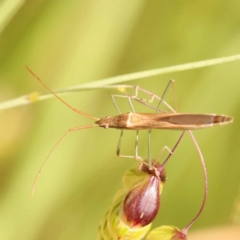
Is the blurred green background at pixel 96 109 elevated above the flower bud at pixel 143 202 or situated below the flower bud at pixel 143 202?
above

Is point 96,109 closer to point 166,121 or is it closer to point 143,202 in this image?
point 166,121

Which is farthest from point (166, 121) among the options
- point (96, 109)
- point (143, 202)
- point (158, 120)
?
point (96, 109)

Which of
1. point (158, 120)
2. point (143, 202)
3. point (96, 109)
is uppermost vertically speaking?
point (96, 109)

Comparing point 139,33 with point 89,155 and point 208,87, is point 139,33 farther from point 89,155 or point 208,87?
point 89,155

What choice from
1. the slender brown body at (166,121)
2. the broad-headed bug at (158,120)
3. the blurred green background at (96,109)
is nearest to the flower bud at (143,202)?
the broad-headed bug at (158,120)

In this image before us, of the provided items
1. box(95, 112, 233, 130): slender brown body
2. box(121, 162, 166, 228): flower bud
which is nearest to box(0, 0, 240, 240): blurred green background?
box(95, 112, 233, 130): slender brown body

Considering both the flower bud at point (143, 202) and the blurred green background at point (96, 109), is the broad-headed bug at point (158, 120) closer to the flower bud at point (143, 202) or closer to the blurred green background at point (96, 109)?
the flower bud at point (143, 202)

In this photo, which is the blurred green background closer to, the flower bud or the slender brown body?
the slender brown body
